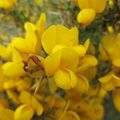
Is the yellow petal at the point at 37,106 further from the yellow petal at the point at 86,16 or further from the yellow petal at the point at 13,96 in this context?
the yellow petal at the point at 86,16

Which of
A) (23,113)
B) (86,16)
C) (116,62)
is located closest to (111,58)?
(116,62)

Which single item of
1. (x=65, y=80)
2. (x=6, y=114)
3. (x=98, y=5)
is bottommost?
(x=6, y=114)

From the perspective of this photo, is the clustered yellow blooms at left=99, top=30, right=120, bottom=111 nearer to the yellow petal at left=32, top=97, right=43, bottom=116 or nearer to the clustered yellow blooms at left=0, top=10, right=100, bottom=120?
the clustered yellow blooms at left=0, top=10, right=100, bottom=120

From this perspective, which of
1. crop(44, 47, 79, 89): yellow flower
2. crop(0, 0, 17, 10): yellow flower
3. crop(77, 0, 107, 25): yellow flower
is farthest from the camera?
crop(0, 0, 17, 10): yellow flower

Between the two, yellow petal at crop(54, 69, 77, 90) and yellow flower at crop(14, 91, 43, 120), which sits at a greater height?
yellow petal at crop(54, 69, 77, 90)

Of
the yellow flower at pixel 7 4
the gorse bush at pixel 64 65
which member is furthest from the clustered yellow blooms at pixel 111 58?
the yellow flower at pixel 7 4

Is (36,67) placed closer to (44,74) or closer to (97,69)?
(44,74)

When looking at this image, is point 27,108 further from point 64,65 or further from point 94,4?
point 94,4

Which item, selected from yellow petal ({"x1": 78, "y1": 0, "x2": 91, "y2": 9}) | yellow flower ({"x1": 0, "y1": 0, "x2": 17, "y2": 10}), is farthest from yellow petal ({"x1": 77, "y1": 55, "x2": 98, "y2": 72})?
yellow flower ({"x1": 0, "y1": 0, "x2": 17, "y2": 10})

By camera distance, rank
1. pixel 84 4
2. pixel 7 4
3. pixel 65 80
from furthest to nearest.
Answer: pixel 7 4
pixel 84 4
pixel 65 80
